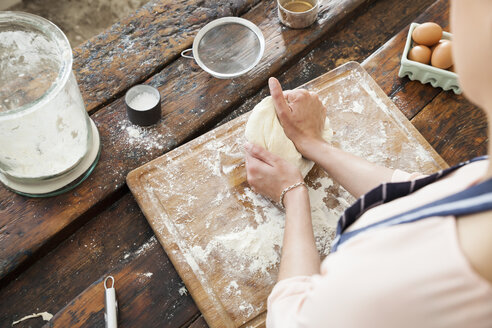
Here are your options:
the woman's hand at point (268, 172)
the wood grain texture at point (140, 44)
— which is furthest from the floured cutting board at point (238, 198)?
the wood grain texture at point (140, 44)

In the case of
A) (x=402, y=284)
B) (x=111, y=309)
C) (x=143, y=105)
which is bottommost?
(x=111, y=309)

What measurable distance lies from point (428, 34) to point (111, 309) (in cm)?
112

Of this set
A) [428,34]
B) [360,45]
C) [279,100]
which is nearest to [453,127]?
[428,34]

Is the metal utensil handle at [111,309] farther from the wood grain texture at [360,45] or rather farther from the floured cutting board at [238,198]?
the wood grain texture at [360,45]

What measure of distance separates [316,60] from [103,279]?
2.95 ft

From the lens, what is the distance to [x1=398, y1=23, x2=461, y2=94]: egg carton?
1261 millimetres

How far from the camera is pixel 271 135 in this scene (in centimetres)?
118

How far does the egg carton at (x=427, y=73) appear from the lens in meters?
1.26

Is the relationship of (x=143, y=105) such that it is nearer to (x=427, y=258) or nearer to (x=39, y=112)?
(x=39, y=112)

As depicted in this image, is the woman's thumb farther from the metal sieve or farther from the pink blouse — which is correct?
the pink blouse

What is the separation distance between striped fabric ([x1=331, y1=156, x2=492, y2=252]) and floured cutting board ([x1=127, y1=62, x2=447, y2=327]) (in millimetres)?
238

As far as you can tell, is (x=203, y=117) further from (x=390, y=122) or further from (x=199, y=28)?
(x=390, y=122)

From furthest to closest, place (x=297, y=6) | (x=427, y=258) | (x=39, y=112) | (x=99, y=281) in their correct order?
1. (x=297, y=6)
2. (x=99, y=281)
3. (x=39, y=112)
4. (x=427, y=258)

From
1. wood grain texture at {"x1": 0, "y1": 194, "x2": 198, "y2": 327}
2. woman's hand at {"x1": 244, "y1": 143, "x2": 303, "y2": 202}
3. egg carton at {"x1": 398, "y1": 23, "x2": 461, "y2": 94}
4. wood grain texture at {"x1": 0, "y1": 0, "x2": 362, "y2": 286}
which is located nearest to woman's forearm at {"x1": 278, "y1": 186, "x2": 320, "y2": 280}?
woman's hand at {"x1": 244, "y1": 143, "x2": 303, "y2": 202}
